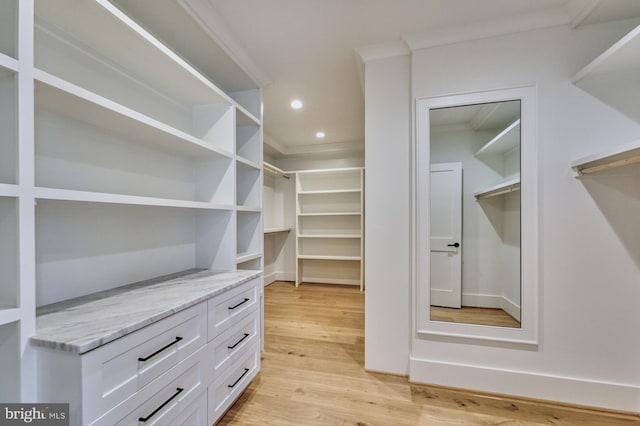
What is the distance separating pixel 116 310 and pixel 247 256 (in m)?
1.12

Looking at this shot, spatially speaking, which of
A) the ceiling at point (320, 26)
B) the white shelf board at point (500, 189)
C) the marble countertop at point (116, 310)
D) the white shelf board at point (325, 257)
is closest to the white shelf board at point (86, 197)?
the marble countertop at point (116, 310)

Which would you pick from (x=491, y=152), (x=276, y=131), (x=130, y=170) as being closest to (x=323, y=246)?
(x=276, y=131)

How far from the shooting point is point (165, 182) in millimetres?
1743

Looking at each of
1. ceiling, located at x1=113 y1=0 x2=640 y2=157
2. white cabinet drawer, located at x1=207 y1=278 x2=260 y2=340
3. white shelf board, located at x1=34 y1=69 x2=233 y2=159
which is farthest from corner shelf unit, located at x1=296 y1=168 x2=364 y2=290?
white shelf board, located at x1=34 y1=69 x2=233 y2=159

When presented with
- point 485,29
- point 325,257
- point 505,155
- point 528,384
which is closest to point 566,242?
point 505,155

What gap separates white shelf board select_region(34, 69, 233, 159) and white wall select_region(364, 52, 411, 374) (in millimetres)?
1287

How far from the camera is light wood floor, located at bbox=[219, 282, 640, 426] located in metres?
1.55

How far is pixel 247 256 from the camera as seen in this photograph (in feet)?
7.08

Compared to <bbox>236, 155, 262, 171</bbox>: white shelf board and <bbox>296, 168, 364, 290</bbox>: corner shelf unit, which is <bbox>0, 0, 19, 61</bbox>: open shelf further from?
<bbox>296, 168, 364, 290</bbox>: corner shelf unit

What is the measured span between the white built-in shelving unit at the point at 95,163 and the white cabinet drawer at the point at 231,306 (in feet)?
0.96

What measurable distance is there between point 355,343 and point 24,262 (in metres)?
2.46

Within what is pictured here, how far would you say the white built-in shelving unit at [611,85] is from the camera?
4.86 feet

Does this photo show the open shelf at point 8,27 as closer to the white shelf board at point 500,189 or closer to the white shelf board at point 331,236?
the white shelf board at point 500,189

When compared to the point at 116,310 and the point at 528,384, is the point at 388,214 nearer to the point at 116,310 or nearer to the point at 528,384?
the point at 528,384
